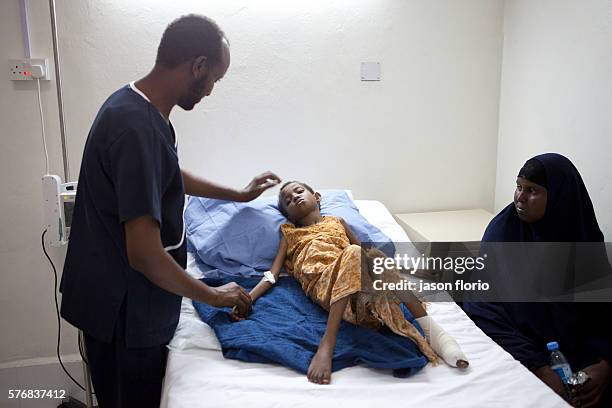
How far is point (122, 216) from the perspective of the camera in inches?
46.0

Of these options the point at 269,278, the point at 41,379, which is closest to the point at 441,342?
the point at 269,278

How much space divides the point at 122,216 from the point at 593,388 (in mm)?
1461

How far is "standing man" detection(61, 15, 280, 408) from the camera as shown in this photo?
46.7 inches

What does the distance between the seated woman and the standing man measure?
0.92 m

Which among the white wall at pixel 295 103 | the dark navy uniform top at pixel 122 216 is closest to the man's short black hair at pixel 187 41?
the dark navy uniform top at pixel 122 216

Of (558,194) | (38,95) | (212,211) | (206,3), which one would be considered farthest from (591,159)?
(38,95)

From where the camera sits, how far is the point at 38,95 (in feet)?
7.20

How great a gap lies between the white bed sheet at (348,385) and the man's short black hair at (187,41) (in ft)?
2.68

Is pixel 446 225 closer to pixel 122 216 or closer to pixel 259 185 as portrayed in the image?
pixel 259 185

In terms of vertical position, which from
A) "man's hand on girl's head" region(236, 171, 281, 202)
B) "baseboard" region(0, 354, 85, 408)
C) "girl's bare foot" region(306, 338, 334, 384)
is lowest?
"baseboard" region(0, 354, 85, 408)

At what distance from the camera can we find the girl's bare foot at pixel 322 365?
4.21 ft

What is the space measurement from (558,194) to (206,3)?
5.67ft

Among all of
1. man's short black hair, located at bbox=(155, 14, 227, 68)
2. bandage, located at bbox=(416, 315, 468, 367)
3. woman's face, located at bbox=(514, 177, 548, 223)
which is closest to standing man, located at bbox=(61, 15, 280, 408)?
man's short black hair, located at bbox=(155, 14, 227, 68)

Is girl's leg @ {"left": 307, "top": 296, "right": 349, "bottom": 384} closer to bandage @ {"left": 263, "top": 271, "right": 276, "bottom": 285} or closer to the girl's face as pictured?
bandage @ {"left": 263, "top": 271, "right": 276, "bottom": 285}
